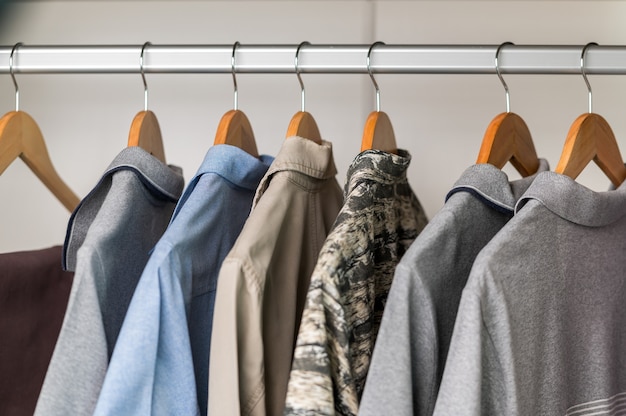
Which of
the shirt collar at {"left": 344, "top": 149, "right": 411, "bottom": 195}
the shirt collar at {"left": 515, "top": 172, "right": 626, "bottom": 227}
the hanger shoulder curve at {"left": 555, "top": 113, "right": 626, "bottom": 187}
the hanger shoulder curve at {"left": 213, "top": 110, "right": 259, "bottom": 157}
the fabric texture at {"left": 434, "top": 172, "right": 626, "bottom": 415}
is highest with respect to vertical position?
the hanger shoulder curve at {"left": 213, "top": 110, "right": 259, "bottom": 157}

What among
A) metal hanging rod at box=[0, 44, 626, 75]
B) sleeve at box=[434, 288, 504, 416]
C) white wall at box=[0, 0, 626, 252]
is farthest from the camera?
white wall at box=[0, 0, 626, 252]

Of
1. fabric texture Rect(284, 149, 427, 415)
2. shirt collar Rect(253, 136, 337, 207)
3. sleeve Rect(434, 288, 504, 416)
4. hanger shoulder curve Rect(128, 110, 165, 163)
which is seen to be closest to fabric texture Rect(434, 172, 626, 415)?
sleeve Rect(434, 288, 504, 416)

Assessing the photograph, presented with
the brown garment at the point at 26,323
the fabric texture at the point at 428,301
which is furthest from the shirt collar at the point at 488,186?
the brown garment at the point at 26,323

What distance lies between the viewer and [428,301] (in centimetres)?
73

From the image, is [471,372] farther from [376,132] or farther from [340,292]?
[376,132]

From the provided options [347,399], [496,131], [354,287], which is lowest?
[347,399]

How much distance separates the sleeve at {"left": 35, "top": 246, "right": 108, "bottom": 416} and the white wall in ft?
2.52

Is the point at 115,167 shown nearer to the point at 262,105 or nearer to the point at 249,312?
the point at 249,312

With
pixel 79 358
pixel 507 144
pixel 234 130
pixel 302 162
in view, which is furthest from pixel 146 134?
pixel 507 144

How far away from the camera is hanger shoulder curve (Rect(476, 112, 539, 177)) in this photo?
A: 0.94 metres

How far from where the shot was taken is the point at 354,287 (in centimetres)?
78

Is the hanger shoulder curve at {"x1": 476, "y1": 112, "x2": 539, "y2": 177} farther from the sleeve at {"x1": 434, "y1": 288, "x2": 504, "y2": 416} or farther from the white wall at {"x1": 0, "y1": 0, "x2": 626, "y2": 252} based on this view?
the white wall at {"x1": 0, "y1": 0, "x2": 626, "y2": 252}

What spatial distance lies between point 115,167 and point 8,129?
8.7 inches

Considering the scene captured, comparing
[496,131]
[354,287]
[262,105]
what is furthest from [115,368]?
[262,105]
